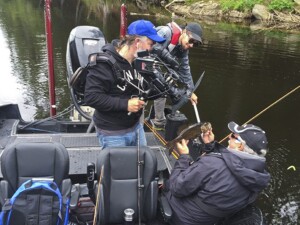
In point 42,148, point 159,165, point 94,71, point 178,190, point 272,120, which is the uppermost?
point 94,71

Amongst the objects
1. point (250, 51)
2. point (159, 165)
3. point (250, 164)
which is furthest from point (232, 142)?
point (250, 51)

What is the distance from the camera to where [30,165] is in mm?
3816

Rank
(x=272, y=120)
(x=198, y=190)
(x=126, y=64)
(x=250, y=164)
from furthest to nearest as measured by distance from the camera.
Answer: (x=272, y=120) → (x=126, y=64) → (x=198, y=190) → (x=250, y=164)

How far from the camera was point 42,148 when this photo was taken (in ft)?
12.6

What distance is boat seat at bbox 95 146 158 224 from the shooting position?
12.6 ft

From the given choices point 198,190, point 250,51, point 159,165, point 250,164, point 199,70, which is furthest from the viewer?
point 250,51

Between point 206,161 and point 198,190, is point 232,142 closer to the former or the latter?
point 206,161

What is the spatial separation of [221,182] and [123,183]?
1.11 metres

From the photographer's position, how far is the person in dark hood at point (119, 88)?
353cm

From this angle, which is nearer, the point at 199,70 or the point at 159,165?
the point at 159,165

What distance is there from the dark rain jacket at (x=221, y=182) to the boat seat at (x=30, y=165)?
1.21 meters

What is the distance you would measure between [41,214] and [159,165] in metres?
1.83

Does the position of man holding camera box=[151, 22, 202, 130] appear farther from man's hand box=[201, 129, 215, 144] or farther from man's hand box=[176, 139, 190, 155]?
man's hand box=[176, 139, 190, 155]

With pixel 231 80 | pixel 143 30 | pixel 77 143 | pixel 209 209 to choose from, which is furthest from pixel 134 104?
pixel 231 80
